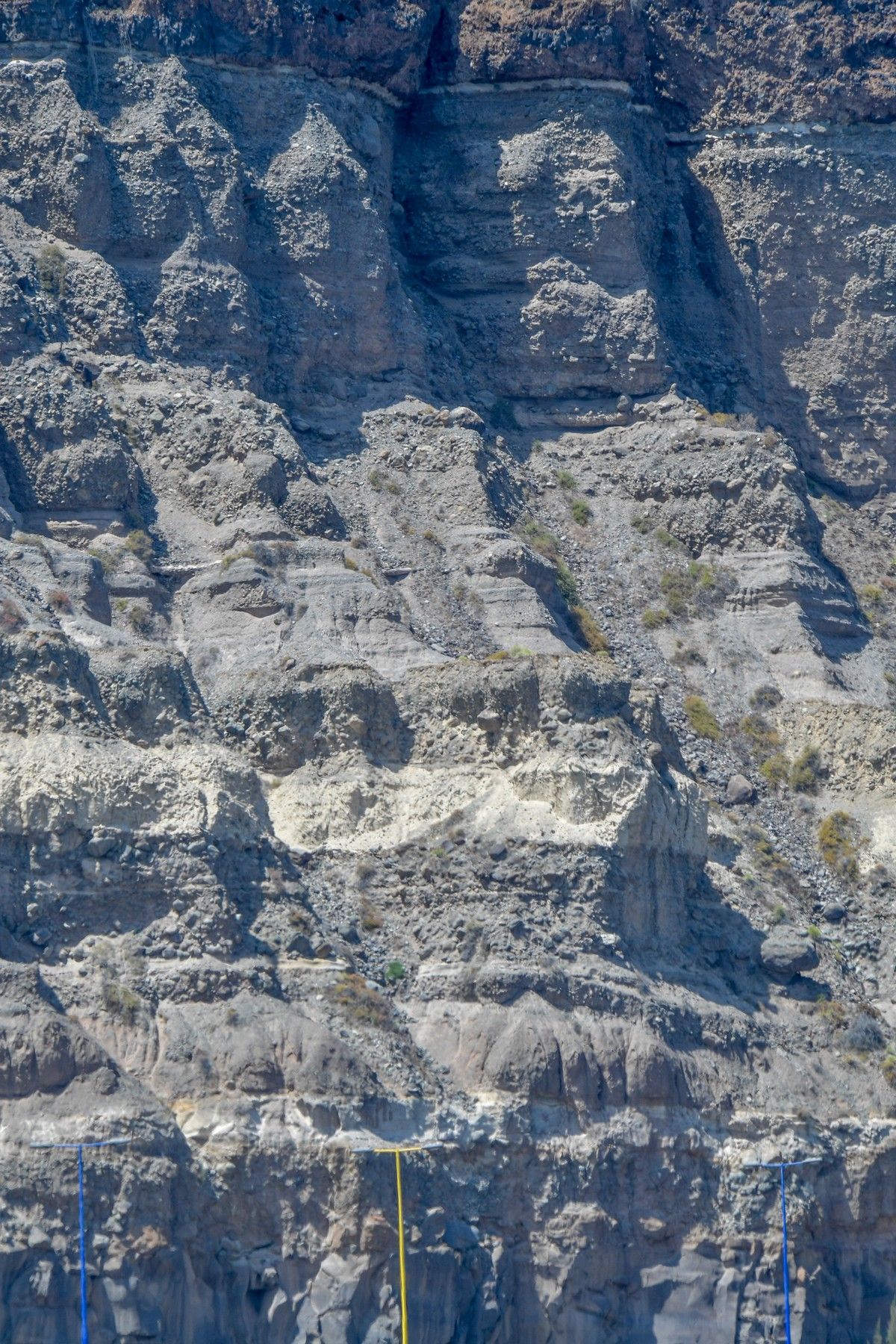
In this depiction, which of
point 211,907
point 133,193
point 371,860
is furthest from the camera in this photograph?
point 133,193

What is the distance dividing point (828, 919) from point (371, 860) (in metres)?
10.5

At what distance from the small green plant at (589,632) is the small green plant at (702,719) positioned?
2.21m

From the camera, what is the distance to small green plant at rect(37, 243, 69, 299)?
87500 millimetres

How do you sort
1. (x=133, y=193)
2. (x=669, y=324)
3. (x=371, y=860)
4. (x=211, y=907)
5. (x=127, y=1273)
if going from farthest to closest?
1. (x=669, y=324)
2. (x=133, y=193)
3. (x=371, y=860)
4. (x=211, y=907)
5. (x=127, y=1273)

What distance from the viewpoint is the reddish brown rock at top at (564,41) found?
90812 millimetres

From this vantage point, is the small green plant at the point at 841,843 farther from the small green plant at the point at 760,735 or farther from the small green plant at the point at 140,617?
the small green plant at the point at 140,617

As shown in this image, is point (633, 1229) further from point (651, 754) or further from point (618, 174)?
point (618, 174)

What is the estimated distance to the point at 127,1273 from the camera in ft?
218

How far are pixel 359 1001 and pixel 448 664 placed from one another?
9516mm

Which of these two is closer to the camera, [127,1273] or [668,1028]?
[127,1273]

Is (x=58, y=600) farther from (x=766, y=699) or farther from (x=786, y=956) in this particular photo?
(x=766, y=699)

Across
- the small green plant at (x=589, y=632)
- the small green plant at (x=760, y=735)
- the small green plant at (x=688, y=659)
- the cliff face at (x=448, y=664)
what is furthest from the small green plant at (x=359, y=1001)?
the small green plant at (x=688, y=659)

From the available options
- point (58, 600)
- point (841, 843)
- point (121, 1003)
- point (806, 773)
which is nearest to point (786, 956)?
point (841, 843)

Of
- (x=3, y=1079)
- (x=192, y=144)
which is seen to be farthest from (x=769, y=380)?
(x=3, y=1079)
